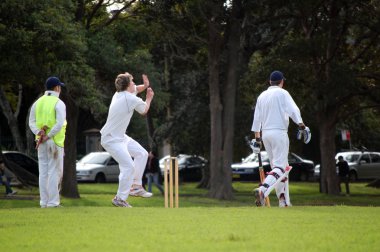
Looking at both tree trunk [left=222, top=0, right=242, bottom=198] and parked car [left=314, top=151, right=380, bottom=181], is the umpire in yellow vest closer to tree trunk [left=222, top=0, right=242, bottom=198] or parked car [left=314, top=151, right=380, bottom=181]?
tree trunk [left=222, top=0, right=242, bottom=198]

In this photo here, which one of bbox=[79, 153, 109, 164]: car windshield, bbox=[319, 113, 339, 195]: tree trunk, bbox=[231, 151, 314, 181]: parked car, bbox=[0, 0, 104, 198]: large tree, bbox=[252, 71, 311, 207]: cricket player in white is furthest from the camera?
bbox=[231, 151, 314, 181]: parked car

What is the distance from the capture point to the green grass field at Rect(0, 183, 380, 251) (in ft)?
30.0

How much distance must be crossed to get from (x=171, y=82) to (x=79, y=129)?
1730 centimetres

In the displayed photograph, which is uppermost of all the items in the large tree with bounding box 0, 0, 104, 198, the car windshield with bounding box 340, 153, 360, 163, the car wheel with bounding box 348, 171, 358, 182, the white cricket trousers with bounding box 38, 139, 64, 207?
the large tree with bounding box 0, 0, 104, 198

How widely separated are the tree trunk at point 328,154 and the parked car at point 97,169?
14.2m

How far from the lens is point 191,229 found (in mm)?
10516

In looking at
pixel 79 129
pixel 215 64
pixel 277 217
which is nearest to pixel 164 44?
pixel 215 64

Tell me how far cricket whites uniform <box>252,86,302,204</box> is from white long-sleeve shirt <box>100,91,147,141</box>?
212 cm

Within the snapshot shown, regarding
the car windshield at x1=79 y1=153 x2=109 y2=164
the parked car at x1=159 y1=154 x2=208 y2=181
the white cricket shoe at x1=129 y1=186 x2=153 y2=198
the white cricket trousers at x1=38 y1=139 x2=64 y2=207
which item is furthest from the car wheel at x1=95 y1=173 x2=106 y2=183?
the white cricket shoe at x1=129 y1=186 x2=153 y2=198

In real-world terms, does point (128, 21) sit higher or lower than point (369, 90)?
higher

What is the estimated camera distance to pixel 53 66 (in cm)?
2588

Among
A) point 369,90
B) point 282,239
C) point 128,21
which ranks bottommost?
point 282,239

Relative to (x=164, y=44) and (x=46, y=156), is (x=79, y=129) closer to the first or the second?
(x=164, y=44)

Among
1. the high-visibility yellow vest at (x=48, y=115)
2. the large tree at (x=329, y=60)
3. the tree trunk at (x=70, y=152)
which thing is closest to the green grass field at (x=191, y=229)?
the high-visibility yellow vest at (x=48, y=115)
